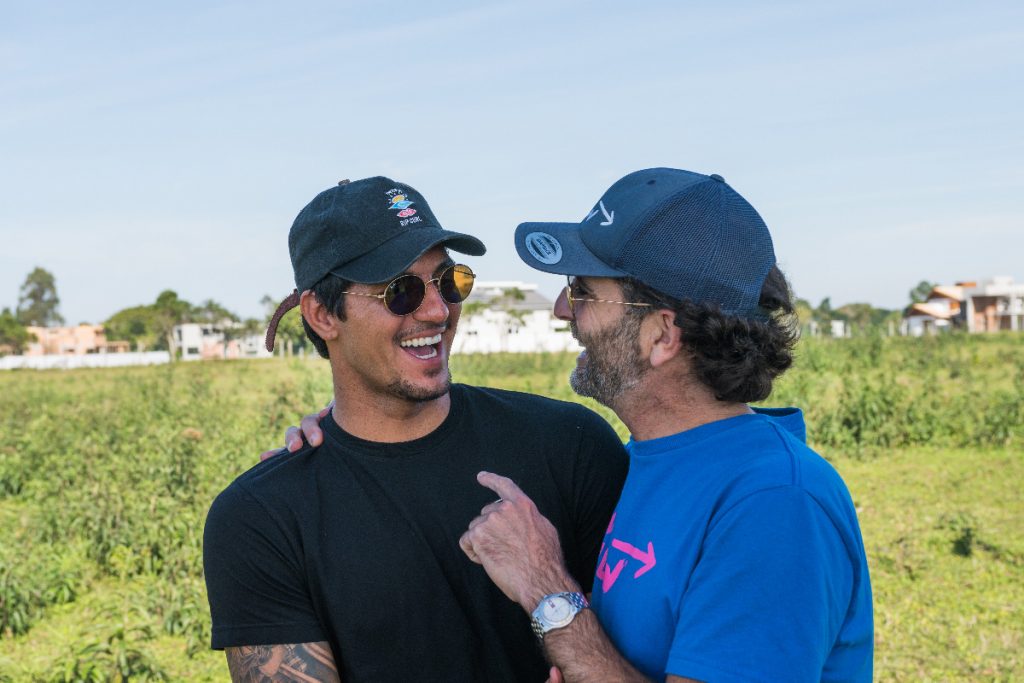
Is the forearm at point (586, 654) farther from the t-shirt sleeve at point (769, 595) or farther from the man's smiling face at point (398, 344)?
the man's smiling face at point (398, 344)

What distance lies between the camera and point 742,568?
179 centimetres

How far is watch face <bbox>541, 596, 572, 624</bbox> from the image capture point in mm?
2029

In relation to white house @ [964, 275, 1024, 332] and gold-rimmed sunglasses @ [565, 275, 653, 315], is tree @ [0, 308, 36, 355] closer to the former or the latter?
white house @ [964, 275, 1024, 332]

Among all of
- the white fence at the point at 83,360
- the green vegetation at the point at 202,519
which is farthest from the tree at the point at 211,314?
the green vegetation at the point at 202,519

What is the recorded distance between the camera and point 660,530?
2033 millimetres

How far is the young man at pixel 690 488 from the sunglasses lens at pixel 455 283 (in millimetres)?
374

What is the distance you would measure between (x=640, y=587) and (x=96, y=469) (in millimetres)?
9905

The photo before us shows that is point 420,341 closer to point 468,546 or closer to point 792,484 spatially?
point 468,546

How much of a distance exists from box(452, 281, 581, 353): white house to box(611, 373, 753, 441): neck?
49.7 meters

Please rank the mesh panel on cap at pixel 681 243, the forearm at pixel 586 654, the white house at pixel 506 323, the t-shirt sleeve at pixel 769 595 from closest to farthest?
the t-shirt sleeve at pixel 769 595
the forearm at pixel 586 654
the mesh panel on cap at pixel 681 243
the white house at pixel 506 323

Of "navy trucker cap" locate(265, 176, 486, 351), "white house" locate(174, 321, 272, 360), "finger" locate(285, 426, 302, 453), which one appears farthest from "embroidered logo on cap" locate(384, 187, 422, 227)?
"white house" locate(174, 321, 272, 360)

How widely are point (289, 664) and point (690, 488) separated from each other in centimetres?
103

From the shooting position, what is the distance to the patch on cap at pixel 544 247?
7.78 ft

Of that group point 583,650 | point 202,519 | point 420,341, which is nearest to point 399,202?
point 420,341
